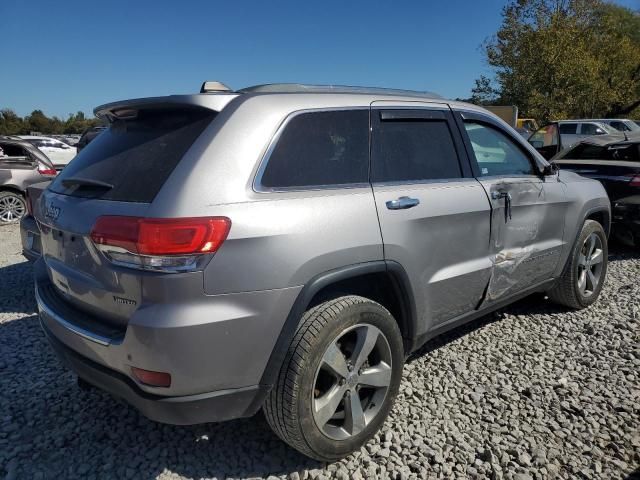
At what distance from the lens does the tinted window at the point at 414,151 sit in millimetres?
2693

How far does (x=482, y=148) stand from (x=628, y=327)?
2062 millimetres

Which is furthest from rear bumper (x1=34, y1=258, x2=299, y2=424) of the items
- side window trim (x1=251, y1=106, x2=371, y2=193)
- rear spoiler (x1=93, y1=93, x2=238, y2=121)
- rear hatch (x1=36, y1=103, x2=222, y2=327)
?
rear spoiler (x1=93, y1=93, x2=238, y2=121)

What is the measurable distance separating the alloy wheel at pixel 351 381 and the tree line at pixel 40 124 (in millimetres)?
65193

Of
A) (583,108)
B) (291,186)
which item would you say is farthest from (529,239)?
(583,108)

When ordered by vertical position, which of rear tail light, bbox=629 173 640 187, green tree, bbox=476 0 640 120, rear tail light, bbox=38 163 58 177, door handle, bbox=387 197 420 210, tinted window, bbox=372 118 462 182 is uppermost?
green tree, bbox=476 0 640 120

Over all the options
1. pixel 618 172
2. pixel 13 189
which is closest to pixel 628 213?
pixel 618 172

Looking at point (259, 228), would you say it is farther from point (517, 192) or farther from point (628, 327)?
point (628, 327)

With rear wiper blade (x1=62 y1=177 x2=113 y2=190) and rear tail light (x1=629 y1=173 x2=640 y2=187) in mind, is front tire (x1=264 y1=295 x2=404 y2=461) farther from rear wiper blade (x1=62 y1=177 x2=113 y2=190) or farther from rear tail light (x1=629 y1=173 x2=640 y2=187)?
rear tail light (x1=629 y1=173 x2=640 y2=187)

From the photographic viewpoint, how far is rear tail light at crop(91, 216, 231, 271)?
6.27 ft

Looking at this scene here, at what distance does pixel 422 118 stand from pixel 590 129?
1670 cm

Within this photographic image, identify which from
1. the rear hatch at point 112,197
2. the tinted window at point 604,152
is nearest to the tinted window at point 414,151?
the rear hatch at point 112,197

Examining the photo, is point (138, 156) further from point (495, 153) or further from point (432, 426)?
point (495, 153)

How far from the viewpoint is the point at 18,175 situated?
8578mm

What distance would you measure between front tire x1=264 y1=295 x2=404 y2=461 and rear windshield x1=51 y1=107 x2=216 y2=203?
2.99 ft
